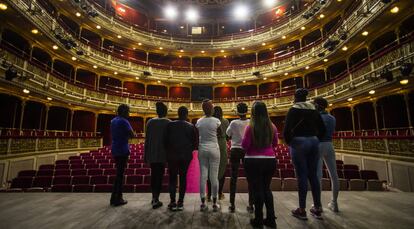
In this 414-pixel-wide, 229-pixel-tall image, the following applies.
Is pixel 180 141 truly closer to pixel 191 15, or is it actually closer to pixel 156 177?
pixel 156 177

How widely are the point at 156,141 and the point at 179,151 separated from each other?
440 mm

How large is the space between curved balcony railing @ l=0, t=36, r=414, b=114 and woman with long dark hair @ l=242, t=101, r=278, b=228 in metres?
7.74

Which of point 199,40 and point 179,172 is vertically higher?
point 199,40

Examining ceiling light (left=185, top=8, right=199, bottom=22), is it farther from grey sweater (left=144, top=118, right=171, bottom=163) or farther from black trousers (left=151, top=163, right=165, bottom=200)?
black trousers (left=151, top=163, right=165, bottom=200)

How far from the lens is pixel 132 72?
58.5 ft

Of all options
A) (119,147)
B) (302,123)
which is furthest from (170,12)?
(302,123)

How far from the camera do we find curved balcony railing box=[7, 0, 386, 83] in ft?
32.2

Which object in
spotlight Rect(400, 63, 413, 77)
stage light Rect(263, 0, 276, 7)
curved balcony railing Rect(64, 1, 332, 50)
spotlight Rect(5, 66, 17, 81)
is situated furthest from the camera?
stage light Rect(263, 0, 276, 7)

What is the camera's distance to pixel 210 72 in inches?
793

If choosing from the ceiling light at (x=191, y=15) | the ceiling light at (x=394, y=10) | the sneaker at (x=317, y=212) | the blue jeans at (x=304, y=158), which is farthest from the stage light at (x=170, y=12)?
the sneaker at (x=317, y=212)

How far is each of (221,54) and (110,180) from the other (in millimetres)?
18592

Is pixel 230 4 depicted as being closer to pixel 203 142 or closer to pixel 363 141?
pixel 363 141

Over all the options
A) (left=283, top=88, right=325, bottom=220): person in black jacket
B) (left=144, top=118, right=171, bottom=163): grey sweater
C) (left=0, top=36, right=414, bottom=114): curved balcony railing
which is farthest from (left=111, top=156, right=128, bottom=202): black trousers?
(left=0, top=36, right=414, bottom=114): curved balcony railing

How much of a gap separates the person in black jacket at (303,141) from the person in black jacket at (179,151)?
4.27 feet
